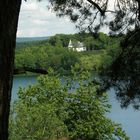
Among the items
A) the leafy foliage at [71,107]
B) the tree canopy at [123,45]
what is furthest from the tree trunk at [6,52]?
the leafy foliage at [71,107]

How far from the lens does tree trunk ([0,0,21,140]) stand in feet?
6.64

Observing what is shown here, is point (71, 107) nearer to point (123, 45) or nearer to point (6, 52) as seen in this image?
point (123, 45)

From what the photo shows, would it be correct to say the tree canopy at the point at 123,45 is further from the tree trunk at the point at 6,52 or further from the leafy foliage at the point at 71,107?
the leafy foliage at the point at 71,107

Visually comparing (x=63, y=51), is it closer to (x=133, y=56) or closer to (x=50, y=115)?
(x=50, y=115)

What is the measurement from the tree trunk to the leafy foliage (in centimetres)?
1691

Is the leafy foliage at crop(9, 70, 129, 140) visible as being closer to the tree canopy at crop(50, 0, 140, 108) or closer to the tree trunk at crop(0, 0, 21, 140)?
the tree canopy at crop(50, 0, 140, 108)

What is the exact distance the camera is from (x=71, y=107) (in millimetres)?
21547

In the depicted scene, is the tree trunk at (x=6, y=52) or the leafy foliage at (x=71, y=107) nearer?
the tree trunk at (x=6, y=52)

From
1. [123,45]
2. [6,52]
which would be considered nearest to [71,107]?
[123,45]

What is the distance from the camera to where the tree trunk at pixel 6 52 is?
6.64ft

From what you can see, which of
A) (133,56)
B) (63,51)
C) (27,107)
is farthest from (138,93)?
(63,51)

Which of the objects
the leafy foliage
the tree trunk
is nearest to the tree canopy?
the tree trunk

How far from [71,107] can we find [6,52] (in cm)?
1961

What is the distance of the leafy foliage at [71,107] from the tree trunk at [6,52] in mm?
16908
